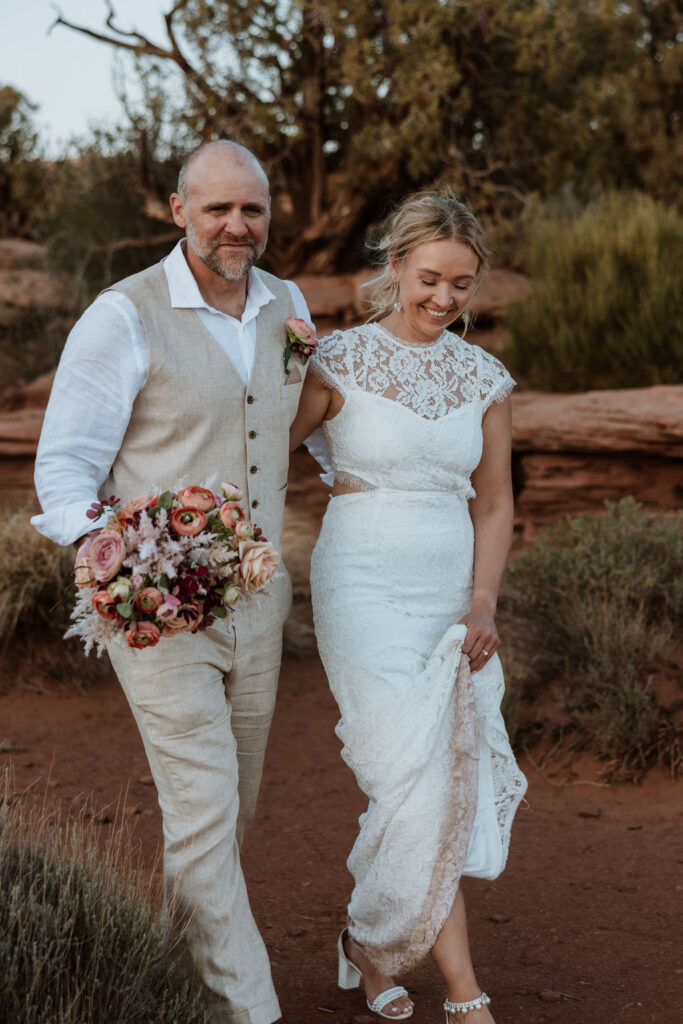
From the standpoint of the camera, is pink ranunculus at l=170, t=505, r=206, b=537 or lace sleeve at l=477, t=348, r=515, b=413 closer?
pink ranunculus at l=170, t=505, r=206, b=537

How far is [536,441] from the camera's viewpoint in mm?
8180

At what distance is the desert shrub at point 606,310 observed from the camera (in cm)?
892

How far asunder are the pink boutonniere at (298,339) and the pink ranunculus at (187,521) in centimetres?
86

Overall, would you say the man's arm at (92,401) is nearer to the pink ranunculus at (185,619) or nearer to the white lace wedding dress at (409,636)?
the pink ranunculus at (185,619)

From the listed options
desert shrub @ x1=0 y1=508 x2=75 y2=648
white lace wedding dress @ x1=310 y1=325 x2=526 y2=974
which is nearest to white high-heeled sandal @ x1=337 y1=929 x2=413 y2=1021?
white lace wedding dress @ x1=310 y1=325 x2=526 y2=974

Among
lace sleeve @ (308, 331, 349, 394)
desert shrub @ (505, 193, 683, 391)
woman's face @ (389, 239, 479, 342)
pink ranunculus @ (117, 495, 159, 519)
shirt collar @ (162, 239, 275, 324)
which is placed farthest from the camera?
desert shrub @ (505, 193, 683, 391)

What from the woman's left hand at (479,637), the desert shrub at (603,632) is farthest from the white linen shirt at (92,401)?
the desert shrub at (603,632)

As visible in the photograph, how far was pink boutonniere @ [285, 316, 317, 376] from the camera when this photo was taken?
3381mm

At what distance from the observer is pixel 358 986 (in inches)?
147

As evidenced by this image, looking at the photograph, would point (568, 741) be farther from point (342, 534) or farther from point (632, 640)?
point (342, 534)

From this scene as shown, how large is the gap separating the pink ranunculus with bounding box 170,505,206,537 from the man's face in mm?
868

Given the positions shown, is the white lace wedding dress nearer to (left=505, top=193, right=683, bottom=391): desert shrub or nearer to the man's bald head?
the man's bald head

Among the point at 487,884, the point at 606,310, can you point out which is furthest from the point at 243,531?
the point at 606,310

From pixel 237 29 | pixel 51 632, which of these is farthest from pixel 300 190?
pixel 51 632
